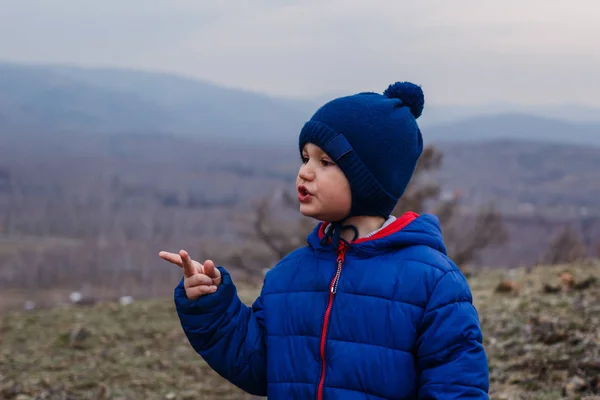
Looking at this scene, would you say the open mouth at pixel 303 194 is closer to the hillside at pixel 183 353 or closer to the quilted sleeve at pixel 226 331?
the quilted sleeve at pixel 226 331

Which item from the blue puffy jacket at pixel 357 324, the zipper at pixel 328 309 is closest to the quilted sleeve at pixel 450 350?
the blue puffy jacket at pixel 357 324

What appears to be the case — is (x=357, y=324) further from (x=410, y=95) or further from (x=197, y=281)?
(x=410, y=95)

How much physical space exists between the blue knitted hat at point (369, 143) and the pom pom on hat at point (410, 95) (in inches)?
1.9

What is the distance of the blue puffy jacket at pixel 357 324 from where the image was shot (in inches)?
77.1

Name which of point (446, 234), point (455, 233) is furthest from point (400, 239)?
point (455, 233)

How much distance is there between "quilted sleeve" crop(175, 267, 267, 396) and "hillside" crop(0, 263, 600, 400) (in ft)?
8.40

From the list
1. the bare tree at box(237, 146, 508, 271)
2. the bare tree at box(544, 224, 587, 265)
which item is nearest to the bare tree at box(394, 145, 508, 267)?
the bare tree at box(237, 146, 508, 271)

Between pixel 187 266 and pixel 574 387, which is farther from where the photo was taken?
pixel 574 387

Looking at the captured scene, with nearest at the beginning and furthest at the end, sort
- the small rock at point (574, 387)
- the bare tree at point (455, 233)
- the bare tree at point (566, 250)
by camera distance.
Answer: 1. the small rock at point (574, 387)
2. the bare tree at point (455, 233)
3. the bare tree at point (566, 250)

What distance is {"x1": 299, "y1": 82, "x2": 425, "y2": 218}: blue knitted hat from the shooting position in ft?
6.91

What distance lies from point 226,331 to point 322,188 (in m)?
0.53

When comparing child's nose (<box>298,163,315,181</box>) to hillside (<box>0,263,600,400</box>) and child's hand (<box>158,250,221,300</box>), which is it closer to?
child's hand (<box>158,250,221,300</box>)

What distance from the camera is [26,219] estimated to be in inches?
4139

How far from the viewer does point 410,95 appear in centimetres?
226
